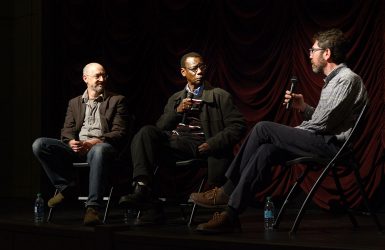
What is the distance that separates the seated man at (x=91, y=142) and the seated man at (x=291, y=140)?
861 mm

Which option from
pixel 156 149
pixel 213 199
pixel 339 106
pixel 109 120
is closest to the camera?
pixel 339 106

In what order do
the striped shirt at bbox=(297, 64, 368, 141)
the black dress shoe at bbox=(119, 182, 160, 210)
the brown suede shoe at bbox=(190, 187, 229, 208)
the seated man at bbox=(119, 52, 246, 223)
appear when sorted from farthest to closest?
the seated man at bbox=(119, 52, 246, 223) < the black dress shoe at bbox=(119, 182, 160, 210) < the brown suede shoe at bbox=(190, 187, 229, 208) < the striped shirt at bbox=(297, 64, 368, 141)

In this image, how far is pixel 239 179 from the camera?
143 inches

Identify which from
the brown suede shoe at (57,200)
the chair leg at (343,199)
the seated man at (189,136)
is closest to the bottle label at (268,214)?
the seated man at (189,136)

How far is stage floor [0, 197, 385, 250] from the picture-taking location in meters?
3.18

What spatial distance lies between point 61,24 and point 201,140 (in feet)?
10.8

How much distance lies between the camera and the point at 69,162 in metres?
4.41

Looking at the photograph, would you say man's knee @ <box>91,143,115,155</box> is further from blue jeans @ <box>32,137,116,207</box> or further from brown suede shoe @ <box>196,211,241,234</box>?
brown suede shoe @ <box>196,211,241,234</box>

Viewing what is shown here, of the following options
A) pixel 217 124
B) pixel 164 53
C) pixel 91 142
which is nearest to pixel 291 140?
pixel 217 124

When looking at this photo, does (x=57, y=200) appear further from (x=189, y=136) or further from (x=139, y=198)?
(x=189, y=136)

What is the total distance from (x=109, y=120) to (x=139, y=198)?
2.69 feet

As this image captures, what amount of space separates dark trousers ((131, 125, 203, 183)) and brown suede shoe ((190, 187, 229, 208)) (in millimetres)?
337

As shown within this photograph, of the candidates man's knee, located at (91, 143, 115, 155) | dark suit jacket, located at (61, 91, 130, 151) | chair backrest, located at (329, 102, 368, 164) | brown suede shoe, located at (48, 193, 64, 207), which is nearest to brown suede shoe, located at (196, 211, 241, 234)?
chair backrest, located at (329, 102, 368, 164)

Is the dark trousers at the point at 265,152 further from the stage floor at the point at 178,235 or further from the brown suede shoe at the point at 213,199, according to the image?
the stage floor at the point at 178,235
